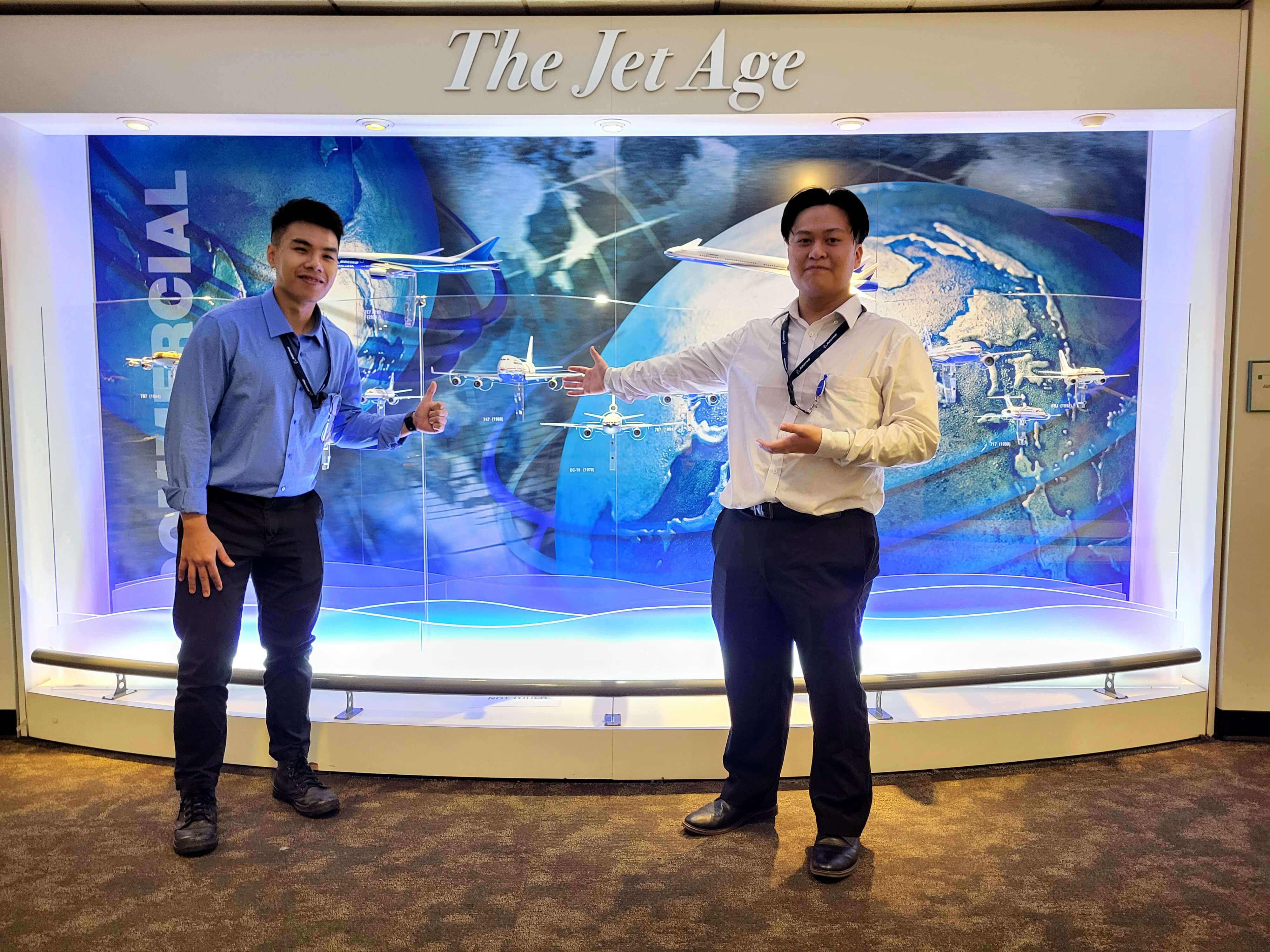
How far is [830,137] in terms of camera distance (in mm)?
3568

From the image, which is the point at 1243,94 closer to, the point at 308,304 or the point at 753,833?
the point at 753,833

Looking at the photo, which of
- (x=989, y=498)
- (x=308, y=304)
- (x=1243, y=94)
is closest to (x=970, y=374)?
(x=989, y=498)

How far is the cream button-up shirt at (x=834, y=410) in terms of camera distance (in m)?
2.32

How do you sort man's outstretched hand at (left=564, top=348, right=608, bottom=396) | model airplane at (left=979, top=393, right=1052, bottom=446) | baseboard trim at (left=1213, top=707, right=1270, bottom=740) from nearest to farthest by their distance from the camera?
man's outstretched hand at (left=564, top=348, right=608, bottom=396)
baseboard trim at (left=1213, top=707, right=1270, bottom=740)
model airplane at (left=979, top=393, right=1052, bottom=446)

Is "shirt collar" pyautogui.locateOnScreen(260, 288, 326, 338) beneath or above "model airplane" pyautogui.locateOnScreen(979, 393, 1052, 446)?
above

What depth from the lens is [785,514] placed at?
2463mm

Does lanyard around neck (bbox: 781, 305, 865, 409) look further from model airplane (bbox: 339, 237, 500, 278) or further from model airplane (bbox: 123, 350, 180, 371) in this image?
model airplane (bbox: 123, 350, 180, 371)

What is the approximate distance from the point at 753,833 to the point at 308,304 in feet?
7.46

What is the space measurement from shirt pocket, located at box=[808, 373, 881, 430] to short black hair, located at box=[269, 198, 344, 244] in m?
1.66

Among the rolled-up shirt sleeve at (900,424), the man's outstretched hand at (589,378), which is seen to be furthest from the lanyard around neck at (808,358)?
the man's outstretched hand at (589,378)

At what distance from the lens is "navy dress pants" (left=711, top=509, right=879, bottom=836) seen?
242 centimetres

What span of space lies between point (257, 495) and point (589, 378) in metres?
1.17

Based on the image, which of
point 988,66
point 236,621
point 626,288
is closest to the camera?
point 236,621

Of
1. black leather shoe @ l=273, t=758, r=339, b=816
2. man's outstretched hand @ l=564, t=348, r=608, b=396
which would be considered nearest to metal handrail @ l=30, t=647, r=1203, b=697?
black leather shoe @ l=273, t=758, r=339, b=816
